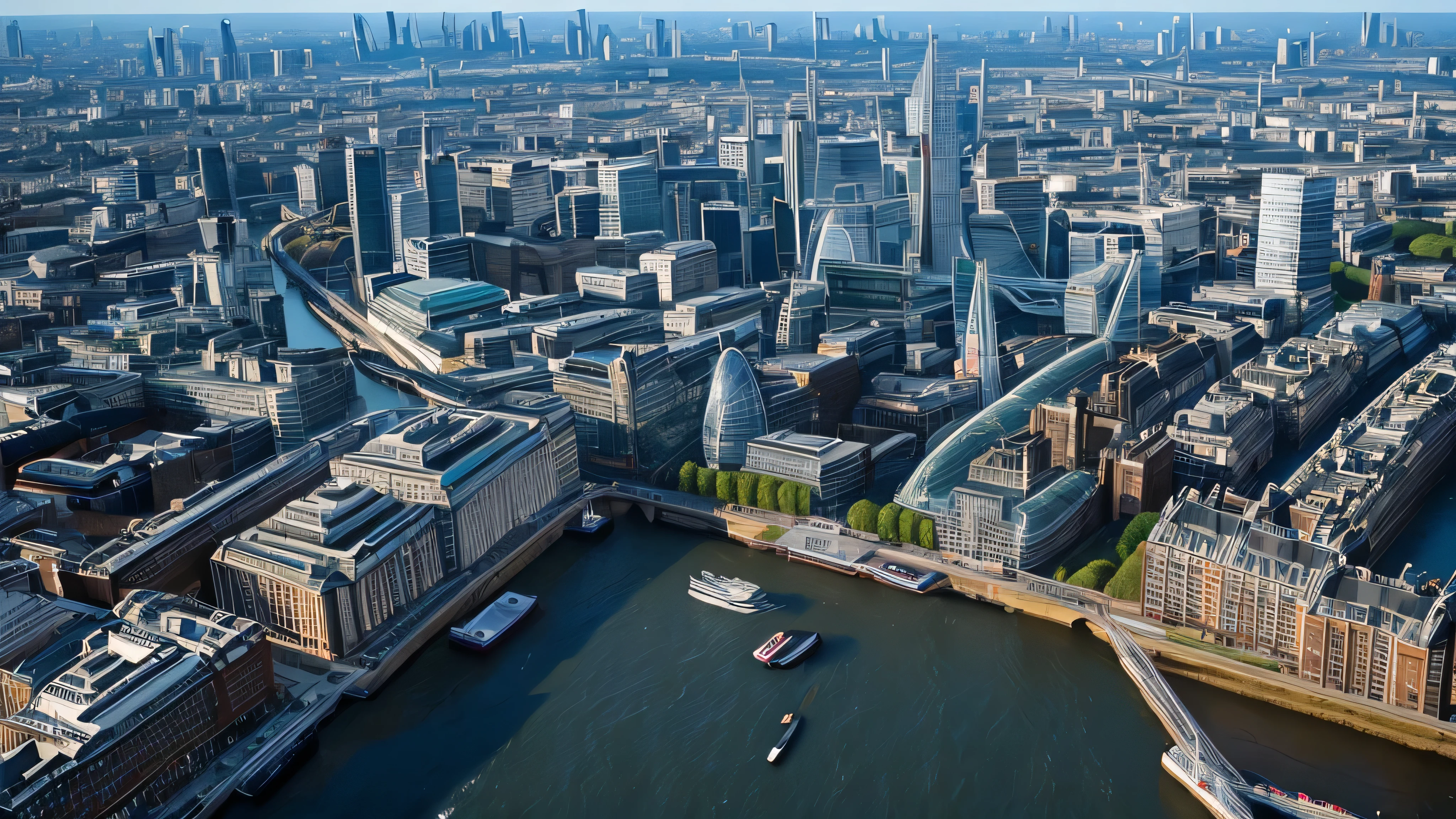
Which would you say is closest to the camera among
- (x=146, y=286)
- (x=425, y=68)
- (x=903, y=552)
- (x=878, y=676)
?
(x=878, y=676)

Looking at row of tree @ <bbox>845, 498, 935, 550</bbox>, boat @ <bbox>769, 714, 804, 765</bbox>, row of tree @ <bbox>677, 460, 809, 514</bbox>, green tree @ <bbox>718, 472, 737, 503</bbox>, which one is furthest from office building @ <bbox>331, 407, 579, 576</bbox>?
boat @ <bbox>769, 714, 804, 765</bbox>

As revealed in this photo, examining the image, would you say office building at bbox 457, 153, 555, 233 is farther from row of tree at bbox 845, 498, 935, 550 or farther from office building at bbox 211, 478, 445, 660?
office building at bbox 211, 478, 445, 660

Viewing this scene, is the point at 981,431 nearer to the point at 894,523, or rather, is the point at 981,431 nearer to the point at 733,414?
the point at 894,523

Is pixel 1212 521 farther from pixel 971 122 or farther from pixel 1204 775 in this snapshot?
pixel 971 122

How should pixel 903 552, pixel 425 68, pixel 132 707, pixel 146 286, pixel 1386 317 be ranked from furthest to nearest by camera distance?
pixel 425 68
pixel 146 286
pixel 1386 317
pixel 903 552
pixel 132 707

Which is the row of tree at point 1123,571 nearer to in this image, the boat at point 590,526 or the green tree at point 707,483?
the green tree at point 707,483

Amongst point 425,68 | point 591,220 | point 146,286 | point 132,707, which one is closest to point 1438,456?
point 132,707

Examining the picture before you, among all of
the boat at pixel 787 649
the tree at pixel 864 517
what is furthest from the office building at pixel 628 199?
the boat at pixel 787 649
